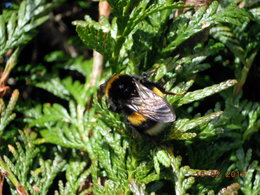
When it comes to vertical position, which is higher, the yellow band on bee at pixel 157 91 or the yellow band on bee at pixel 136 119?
the yellow band on bee at pixel 157 91

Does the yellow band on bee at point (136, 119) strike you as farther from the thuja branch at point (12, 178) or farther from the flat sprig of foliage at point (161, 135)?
the thuja branch at point (12, 178)

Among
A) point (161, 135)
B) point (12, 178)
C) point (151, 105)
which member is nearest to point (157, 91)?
point (151, 105)

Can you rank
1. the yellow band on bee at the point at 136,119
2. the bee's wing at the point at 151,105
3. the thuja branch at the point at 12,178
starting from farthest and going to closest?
the thuja branch at the point at 12,178, the yellow band on bee at the point at 136,119, the bee's wing at the point at 151,105

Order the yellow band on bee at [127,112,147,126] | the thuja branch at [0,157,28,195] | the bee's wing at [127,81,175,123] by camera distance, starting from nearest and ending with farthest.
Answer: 1. the bee's wing at [127,81,175,123]
2. the yellow band on bee at [127,112,147,126]
3. the thuja branch at [0,157,28,195]

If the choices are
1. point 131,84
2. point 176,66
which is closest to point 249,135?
point 176,66

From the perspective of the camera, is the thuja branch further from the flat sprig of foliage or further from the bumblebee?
the bumblebee

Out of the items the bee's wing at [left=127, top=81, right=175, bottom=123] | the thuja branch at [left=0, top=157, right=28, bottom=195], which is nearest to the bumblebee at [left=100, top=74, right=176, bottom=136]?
the bee's wing at [left=127, top=81, right=175, bottom=123]

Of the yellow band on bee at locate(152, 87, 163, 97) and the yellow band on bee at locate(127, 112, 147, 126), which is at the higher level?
the yellow band on bee at locate(152, 87, 163, 97)

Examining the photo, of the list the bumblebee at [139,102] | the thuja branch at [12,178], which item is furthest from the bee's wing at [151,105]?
the thuja branch at [12,178]
